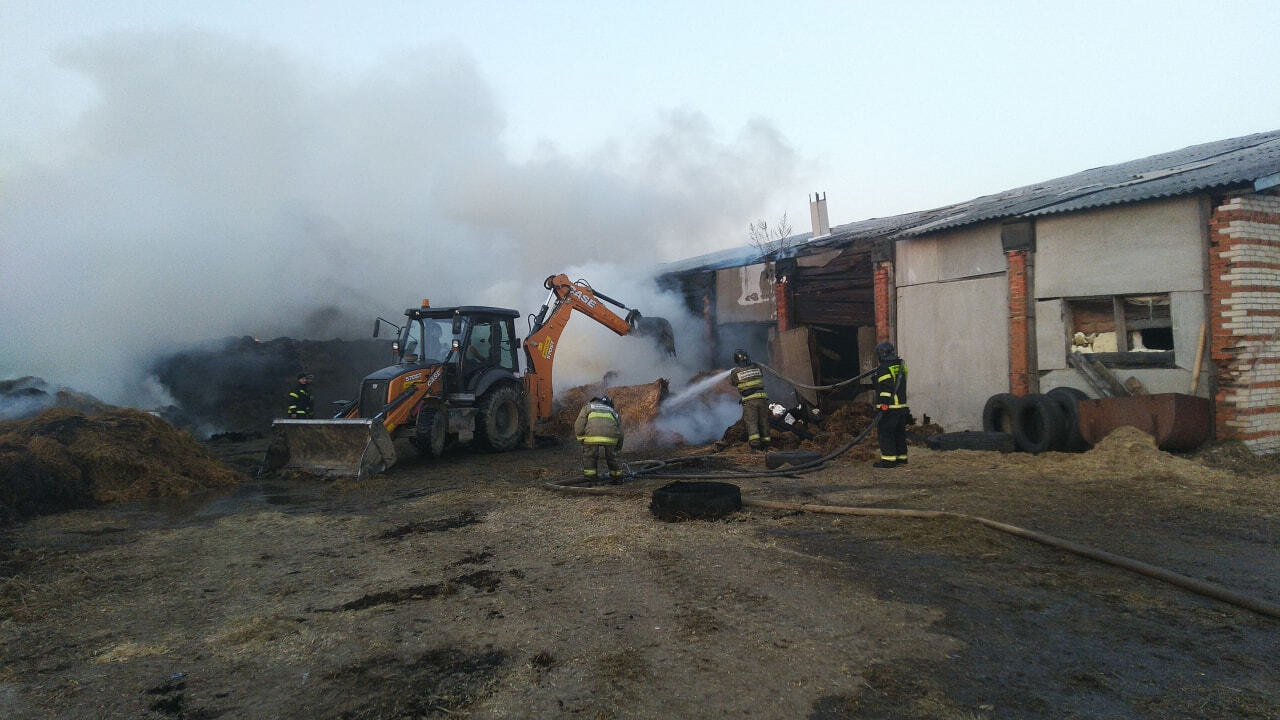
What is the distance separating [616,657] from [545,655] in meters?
0.38

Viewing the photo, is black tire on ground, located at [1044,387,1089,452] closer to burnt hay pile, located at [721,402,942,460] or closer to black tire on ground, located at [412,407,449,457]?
burnt hay pile, located at [721,402,942,460]

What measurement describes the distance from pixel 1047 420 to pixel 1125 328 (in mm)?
1980

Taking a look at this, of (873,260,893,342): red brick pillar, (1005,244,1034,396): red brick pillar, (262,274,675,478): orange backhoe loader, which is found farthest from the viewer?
(873,260,893,342): red brick pillar

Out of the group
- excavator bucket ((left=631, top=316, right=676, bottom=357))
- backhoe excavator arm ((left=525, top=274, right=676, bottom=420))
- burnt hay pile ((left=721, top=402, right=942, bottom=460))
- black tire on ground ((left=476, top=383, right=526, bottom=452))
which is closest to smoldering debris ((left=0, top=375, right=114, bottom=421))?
black tire on ground ((left=476, top=383, right=526, bottom=452))

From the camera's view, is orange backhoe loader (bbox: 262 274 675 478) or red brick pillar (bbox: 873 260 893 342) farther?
red brick pillar (bbox: 873 260 893 342)

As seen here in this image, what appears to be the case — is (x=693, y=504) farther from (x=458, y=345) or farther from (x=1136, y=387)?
(x=1136, y=387)

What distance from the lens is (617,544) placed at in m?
5.82

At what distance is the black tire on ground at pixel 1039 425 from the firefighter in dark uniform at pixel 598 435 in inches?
226

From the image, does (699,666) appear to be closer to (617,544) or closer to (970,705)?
(970,705)

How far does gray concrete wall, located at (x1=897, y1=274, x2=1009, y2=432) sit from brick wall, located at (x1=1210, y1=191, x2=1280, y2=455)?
9.44 feet

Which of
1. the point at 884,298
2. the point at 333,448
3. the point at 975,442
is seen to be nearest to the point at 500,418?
the point at 333,448

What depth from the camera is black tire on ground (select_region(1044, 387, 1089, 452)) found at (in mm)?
9352

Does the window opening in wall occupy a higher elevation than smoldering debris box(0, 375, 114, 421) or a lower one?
higher

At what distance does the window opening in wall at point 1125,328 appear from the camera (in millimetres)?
9539
